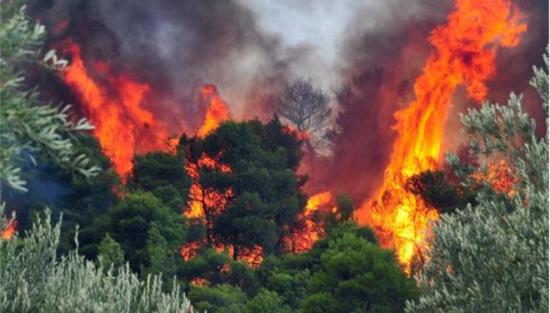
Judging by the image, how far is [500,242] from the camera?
2262cm

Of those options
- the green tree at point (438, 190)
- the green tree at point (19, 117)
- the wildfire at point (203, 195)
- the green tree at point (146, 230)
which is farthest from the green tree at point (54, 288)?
the wildfire at point (203, 195)

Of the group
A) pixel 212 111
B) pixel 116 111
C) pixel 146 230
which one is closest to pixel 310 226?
pixel 212 111

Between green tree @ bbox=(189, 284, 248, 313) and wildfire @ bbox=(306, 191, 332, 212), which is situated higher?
wildfire @ bbox=(306, 191, 332, 212)

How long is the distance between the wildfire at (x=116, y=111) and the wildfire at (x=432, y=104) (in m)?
7.71

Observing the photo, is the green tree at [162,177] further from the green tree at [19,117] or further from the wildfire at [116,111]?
the green tree at [19,117]

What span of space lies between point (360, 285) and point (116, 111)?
497 inches

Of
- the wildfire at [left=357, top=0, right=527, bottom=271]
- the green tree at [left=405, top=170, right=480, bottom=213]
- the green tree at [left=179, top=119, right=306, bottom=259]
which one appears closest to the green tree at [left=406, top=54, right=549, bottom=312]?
the green tree at [left=405, top=170, right=480, bottom=213]

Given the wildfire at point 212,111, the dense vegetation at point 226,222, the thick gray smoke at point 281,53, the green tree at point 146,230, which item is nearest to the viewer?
the dense vegetation at point 226,222

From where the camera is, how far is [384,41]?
3991 centimetres

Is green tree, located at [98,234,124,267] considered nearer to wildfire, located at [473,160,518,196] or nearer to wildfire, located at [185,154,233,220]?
wildfire, located at [185,154,233,220]

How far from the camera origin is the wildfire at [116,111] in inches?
1607

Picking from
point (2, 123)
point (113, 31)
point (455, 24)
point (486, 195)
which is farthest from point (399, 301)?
point (2, 123)

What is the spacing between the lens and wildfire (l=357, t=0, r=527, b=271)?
39406 mm

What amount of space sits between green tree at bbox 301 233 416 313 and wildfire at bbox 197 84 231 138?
336 inches
